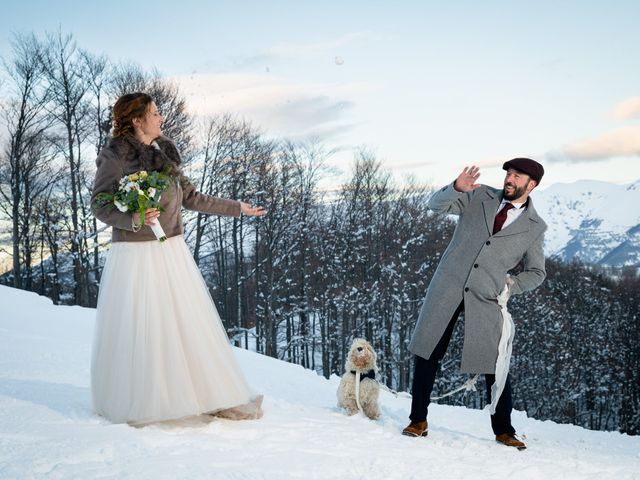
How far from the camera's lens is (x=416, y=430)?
4766mm

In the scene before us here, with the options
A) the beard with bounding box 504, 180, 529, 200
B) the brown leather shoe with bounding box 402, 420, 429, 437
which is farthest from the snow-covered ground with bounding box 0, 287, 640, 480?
the beard with bounding box 504, 180, 529, 200

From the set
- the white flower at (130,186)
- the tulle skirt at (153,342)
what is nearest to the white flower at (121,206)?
the white flower at (130,186)

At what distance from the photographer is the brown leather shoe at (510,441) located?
4594mm

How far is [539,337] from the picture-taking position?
3381 centimetres

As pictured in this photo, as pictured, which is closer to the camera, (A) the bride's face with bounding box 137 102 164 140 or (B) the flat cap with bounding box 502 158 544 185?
(A) the bride's face with bounding box 137 102 164 140

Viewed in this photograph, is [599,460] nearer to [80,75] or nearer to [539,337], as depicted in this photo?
[80,75]

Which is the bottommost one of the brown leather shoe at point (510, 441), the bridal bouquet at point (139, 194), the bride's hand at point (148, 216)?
the brown leather shoe at point (510, 441)

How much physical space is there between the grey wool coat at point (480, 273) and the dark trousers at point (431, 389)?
0.26 ft

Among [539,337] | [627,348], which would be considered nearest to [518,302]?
[539,337]

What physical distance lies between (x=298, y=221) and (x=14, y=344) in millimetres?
22861

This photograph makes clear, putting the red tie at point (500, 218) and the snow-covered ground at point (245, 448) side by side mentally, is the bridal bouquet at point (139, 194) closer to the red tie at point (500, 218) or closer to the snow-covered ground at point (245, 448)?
the snow-covered ground at point (245, 448)

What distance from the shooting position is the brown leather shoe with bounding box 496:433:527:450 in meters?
4.59

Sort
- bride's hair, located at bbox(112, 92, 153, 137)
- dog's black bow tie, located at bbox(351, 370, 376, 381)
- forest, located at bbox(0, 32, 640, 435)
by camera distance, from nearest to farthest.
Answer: bride's hair, located at bbox(112, 92, 153, 137)
dog's black bow tie, located at bbox(351, 370, 376, 381)
forest, located at bbox(0, 32, 640, 435)

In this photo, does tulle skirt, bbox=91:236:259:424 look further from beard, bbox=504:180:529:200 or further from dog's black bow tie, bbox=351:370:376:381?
beard, bbox=504:180:529:200
